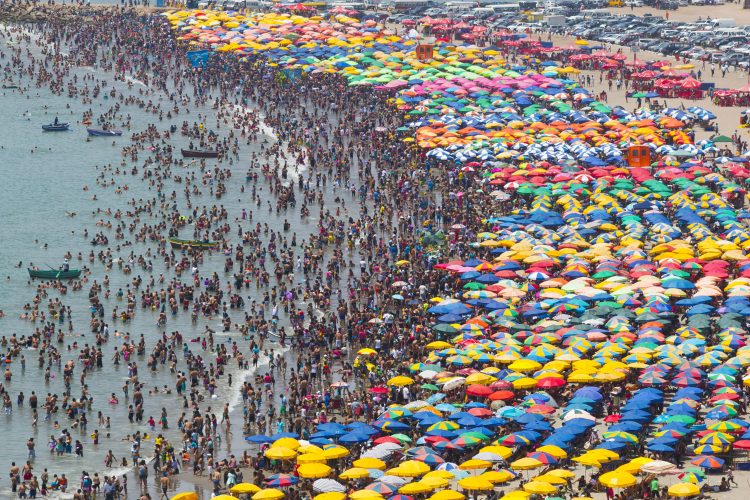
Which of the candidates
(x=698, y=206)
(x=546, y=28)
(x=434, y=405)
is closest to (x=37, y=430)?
(x=434, y=405)

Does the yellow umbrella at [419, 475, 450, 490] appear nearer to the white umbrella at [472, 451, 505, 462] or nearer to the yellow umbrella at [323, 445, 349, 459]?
the white umbrella at [472, 451, 505, 462]

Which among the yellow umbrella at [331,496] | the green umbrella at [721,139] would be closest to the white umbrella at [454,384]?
the yellow umbrella at [331,496]

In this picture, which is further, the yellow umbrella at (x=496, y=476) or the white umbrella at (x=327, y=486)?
the white umbrella at (x=327, y=486)

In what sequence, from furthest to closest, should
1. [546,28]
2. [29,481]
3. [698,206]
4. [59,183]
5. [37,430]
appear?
[546,28] < [59,183] < [698,206] < [37,430] < [29,481]

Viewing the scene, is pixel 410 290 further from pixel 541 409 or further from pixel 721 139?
pixel 721 139

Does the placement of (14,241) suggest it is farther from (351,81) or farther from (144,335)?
(351,81)

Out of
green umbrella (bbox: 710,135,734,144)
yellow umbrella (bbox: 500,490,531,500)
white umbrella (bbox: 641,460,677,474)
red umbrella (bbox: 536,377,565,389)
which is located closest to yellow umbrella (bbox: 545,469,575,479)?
yellow umbrella (bbox: 500,490,531,500)

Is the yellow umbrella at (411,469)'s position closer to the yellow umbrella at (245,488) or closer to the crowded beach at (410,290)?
the crowded beach at (410,290)
